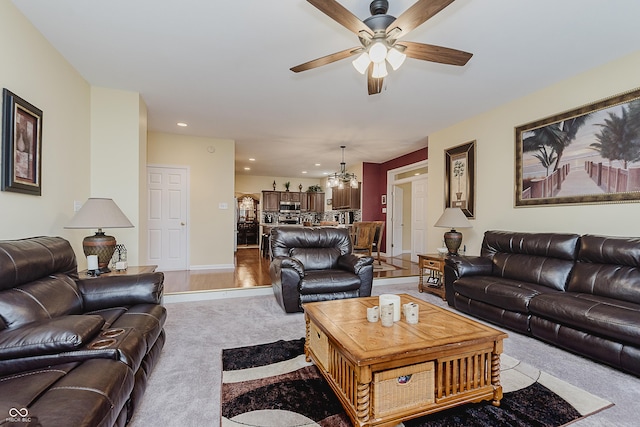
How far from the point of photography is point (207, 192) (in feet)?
18.7

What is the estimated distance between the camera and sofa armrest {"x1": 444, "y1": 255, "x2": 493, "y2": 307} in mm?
3420

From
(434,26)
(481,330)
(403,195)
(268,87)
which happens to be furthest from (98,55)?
(403,195)

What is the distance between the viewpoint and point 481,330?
1754 mm

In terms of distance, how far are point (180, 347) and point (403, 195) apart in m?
6.49

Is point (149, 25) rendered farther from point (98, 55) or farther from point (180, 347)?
point (180, 347)

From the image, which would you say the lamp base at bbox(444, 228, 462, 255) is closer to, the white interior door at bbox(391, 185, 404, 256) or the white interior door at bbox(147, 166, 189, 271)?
the white interior door at bbox(391, 185, 404, 256)

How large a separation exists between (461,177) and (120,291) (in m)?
4.69

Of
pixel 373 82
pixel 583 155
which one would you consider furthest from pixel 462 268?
pixel 373 82

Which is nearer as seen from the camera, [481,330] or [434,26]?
[481,330]

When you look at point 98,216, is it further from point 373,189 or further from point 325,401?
point 373,189

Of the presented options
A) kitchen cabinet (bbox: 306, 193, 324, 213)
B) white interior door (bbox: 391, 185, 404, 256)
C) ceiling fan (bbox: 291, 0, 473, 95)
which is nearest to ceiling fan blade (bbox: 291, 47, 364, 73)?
ceiling fan (bbox: 291, 0, 473, 95)

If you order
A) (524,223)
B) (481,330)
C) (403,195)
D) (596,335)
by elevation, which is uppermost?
(403,195)

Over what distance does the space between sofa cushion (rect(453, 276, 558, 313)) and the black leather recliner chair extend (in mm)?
1089

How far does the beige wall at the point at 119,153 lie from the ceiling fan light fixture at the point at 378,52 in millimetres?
3194
